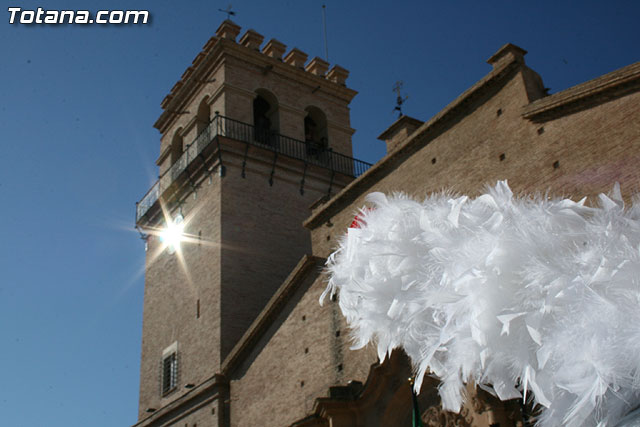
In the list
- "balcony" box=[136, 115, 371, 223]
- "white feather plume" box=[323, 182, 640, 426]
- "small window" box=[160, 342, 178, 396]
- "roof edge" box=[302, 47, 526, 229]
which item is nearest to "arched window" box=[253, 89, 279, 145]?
"balcony" box=[136, 115, 371, 223]

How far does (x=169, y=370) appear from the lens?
2073cm

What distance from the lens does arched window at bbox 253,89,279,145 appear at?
2228 cm

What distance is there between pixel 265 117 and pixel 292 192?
3874mm

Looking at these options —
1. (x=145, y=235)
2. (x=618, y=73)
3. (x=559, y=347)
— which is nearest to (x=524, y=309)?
(x=559, y=347)

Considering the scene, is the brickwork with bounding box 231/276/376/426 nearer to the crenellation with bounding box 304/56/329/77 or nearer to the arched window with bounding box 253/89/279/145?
the arched window with bounding box 253/89/279/145

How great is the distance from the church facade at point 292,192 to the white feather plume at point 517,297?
2465mm

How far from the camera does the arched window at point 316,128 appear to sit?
24.0 meters

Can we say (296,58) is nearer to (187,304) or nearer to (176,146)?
(176,146)

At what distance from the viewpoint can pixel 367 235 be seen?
934cm

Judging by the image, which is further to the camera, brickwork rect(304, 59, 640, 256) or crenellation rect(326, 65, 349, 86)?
crenellation rect(326, 65, 349, 86)

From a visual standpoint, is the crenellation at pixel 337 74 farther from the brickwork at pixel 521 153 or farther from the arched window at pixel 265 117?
the brickwork at pixel 521 153

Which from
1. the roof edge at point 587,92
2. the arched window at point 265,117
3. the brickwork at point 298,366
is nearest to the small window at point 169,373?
the brickwork at point 298,366

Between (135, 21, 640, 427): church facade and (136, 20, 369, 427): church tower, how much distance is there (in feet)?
0.17

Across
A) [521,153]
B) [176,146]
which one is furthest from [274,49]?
[521,153]
